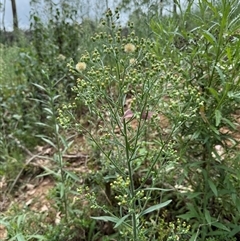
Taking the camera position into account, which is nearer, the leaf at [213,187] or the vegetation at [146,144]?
the vegetation at [146,144]

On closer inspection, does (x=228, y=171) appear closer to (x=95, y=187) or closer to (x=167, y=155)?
(x=167, y=155)

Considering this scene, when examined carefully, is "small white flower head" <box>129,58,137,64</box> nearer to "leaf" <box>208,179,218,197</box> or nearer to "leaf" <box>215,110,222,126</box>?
"leaf" <box>215,110,222,126</box>

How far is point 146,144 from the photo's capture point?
139cm

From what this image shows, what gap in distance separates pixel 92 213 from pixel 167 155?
2.30ft

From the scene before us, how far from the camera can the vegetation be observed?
915 millimetres

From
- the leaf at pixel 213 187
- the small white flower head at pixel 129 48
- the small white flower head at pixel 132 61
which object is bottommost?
the leaf at pixel 213 187

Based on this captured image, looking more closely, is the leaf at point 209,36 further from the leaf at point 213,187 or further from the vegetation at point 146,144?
the leaf at point 213,187

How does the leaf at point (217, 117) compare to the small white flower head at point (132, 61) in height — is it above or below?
below

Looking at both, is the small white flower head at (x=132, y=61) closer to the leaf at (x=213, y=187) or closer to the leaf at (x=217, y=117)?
the leaf at (x=217, y=117)

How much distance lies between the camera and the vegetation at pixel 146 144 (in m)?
0.91

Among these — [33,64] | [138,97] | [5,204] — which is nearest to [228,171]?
[138,97]

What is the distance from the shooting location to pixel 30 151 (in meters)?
2.32

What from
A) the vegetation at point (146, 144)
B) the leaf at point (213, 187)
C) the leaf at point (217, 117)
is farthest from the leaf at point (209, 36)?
the leaf at point (213, 187)

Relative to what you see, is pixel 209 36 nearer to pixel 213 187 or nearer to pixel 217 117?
pixel 217 117
